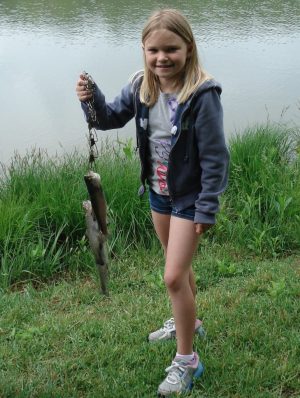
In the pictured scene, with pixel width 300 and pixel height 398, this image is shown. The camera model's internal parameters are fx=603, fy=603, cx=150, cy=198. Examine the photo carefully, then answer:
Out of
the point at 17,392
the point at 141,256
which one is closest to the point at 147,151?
the point at 17,392

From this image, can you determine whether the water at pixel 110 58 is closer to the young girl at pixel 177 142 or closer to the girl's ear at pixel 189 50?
the young girl at pixel 177 142

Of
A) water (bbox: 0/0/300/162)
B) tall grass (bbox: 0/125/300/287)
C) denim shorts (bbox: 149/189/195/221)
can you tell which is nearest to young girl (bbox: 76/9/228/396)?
denim shorts (bbox: 149/189/195/221)

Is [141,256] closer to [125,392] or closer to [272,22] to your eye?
[125,392]

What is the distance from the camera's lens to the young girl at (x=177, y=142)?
2365mm

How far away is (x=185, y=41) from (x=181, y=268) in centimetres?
92

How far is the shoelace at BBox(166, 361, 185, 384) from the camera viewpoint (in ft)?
8.58

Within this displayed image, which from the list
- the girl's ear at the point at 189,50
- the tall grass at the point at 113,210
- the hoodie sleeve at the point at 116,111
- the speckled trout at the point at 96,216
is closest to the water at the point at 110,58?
the tall grass at the point at 113,210

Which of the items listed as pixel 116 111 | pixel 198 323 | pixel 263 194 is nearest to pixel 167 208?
pixel 116 111

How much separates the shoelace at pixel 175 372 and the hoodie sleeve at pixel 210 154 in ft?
2.31

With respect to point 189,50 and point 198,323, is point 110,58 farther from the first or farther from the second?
point 189,50

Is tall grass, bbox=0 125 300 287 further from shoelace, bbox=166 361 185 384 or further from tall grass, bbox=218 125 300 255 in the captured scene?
shoelace, bbox=166 361 185 384

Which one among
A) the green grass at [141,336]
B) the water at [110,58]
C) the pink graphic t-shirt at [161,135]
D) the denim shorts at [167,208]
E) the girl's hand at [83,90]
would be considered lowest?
the water at [110,58]

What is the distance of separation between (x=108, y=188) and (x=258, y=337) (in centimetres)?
211

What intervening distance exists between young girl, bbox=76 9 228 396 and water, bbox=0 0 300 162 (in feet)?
13.5
